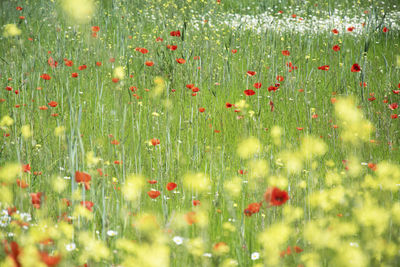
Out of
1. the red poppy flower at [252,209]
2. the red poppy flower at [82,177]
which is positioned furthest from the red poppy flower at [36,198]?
the red poppy flower at [252,209]

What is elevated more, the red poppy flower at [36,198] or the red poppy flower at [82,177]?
the red poppy flower at [82,177]

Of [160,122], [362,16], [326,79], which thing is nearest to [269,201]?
[160,122]

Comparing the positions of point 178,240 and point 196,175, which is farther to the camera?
point 196,175

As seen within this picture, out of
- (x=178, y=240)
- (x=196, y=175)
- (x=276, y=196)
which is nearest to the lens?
(x=276, y=196)

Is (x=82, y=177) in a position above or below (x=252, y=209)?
above

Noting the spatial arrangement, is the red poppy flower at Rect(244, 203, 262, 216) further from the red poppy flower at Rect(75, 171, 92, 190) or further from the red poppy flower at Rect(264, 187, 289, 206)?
the red poppy flower at Rect(75, 171, 92, 190)

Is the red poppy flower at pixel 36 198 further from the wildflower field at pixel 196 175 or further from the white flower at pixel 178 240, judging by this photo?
the white flower at pixel 178 240

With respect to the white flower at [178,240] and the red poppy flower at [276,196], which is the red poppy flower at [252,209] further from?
the white flower at [178,240]

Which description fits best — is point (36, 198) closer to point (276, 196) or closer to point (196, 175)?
point (196, 175)

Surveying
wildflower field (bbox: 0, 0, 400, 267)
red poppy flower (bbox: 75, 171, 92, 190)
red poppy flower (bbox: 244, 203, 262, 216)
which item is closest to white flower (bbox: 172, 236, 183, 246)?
wildflower field (bbox: 0, 0, 400, 267)

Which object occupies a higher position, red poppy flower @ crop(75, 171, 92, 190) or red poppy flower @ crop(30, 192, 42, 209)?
red poppy flower @ crop(75, 171, 92, 190)

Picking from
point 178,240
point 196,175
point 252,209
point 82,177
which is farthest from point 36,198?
point 252,209

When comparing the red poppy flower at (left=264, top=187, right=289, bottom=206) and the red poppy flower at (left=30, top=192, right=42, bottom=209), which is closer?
the red poppy flower at (left=264, top=187, right=289, bottom=206)

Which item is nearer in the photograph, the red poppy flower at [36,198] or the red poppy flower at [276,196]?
the red poppy flower at [276,196]
